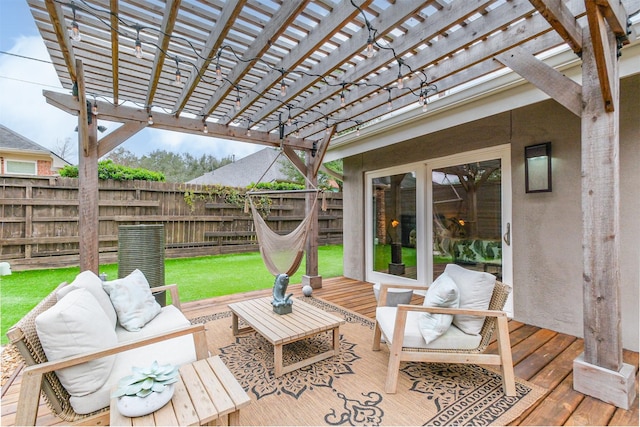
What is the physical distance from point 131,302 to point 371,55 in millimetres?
2494

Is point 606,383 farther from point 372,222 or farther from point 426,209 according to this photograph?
point 372,222

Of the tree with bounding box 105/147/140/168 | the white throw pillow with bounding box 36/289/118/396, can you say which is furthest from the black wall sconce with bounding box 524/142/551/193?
the tree with bounding box 105/147/140/168

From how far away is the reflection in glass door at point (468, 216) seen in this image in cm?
346

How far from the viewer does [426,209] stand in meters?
4.17

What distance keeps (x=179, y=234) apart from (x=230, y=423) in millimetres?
6210

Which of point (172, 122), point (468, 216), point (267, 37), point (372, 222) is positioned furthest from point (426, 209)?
point (172, 122)

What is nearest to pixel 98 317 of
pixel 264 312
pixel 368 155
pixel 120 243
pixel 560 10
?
pixel 264 312

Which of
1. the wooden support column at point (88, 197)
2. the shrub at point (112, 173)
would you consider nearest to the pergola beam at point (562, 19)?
the wooden support column at point (88, 197)

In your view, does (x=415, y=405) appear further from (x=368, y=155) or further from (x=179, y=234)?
(x=179, y=234)

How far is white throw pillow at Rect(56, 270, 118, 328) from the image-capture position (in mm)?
1798

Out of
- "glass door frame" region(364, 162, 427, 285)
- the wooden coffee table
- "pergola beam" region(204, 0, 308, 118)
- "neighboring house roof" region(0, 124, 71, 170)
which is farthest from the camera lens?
"neighboring house roof" region(0, 124, 71, 170)

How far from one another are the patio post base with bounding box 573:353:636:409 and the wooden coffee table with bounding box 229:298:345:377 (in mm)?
1594

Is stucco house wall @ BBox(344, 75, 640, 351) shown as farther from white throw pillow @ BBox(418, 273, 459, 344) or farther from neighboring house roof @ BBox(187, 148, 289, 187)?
neighboring house roof @ BBox(187, 148, 289, 187)

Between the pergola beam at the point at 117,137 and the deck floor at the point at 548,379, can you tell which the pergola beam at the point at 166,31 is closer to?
the pergola beam at the point at 117,137
